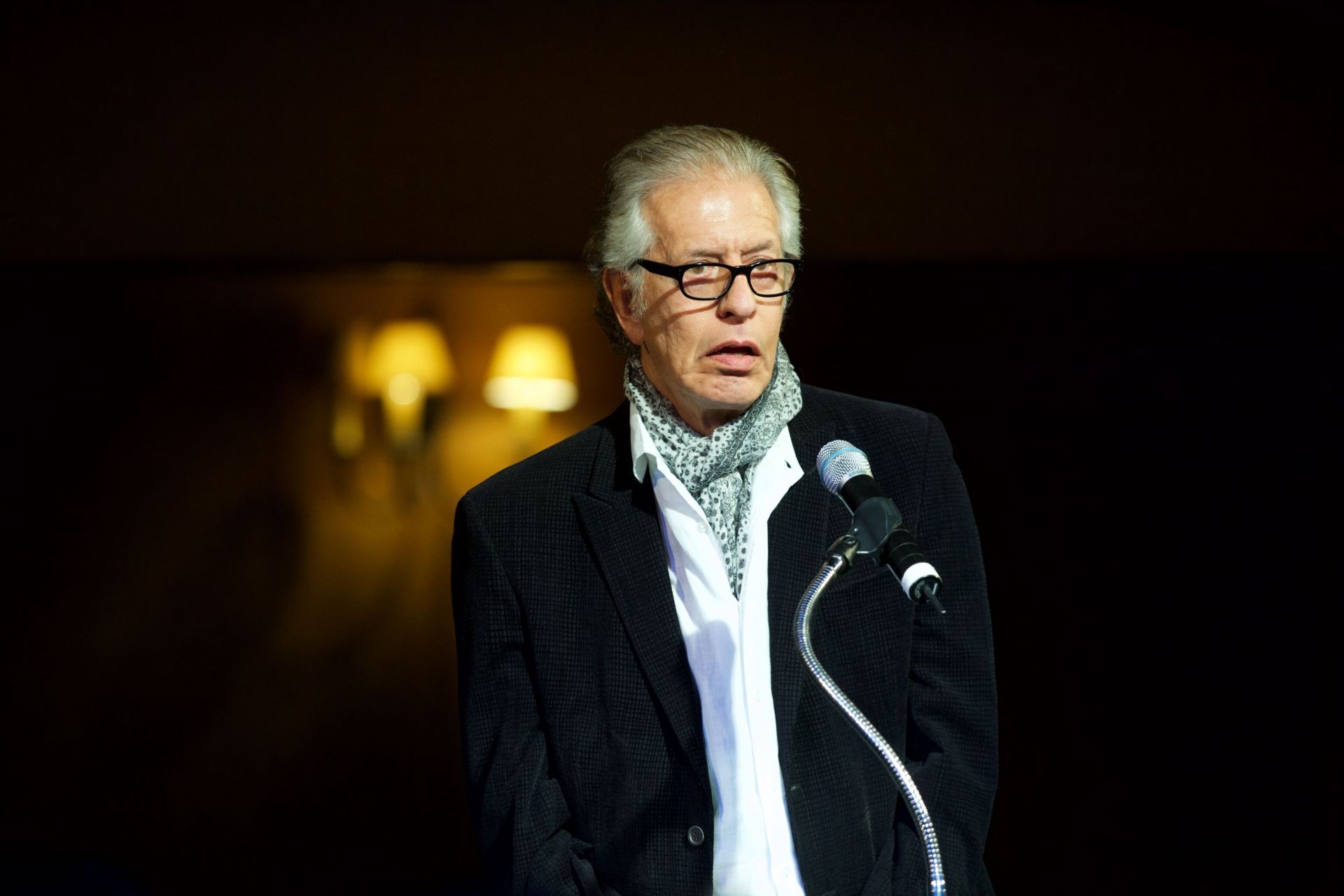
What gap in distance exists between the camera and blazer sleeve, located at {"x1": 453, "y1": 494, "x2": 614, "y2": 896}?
1604mm

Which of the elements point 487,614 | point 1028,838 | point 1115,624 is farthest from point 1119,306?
point 487,614

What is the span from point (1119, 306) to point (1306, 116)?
673 mm

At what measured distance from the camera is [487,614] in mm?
1698

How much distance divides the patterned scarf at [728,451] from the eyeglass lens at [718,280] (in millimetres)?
126

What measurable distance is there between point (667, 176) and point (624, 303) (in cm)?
20

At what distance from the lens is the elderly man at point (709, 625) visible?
1.55 metres

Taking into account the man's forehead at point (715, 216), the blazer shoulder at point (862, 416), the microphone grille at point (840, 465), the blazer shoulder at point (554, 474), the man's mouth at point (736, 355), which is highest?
the man's forehead at point (715, 216)

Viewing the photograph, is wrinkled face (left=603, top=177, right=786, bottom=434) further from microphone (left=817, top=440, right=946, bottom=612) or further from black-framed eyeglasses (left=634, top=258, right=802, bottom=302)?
microphone (left=817, top=440, right=946, bottom=612)

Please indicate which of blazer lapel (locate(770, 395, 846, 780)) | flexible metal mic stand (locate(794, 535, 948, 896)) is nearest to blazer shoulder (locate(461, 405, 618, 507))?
blazer lapel (locate(770, 395, 846, 780))

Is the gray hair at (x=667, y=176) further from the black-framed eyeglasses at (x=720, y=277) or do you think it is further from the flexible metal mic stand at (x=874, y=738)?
the flexible metal mic stand at (x=874, y=738)

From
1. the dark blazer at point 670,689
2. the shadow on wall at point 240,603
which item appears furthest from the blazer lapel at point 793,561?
the shadow on wall at point 240,603

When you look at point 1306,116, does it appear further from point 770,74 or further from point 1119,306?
point 770,74

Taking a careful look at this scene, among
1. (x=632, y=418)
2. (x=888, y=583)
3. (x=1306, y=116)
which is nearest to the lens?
(x=888, y=583)

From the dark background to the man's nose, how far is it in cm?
155
